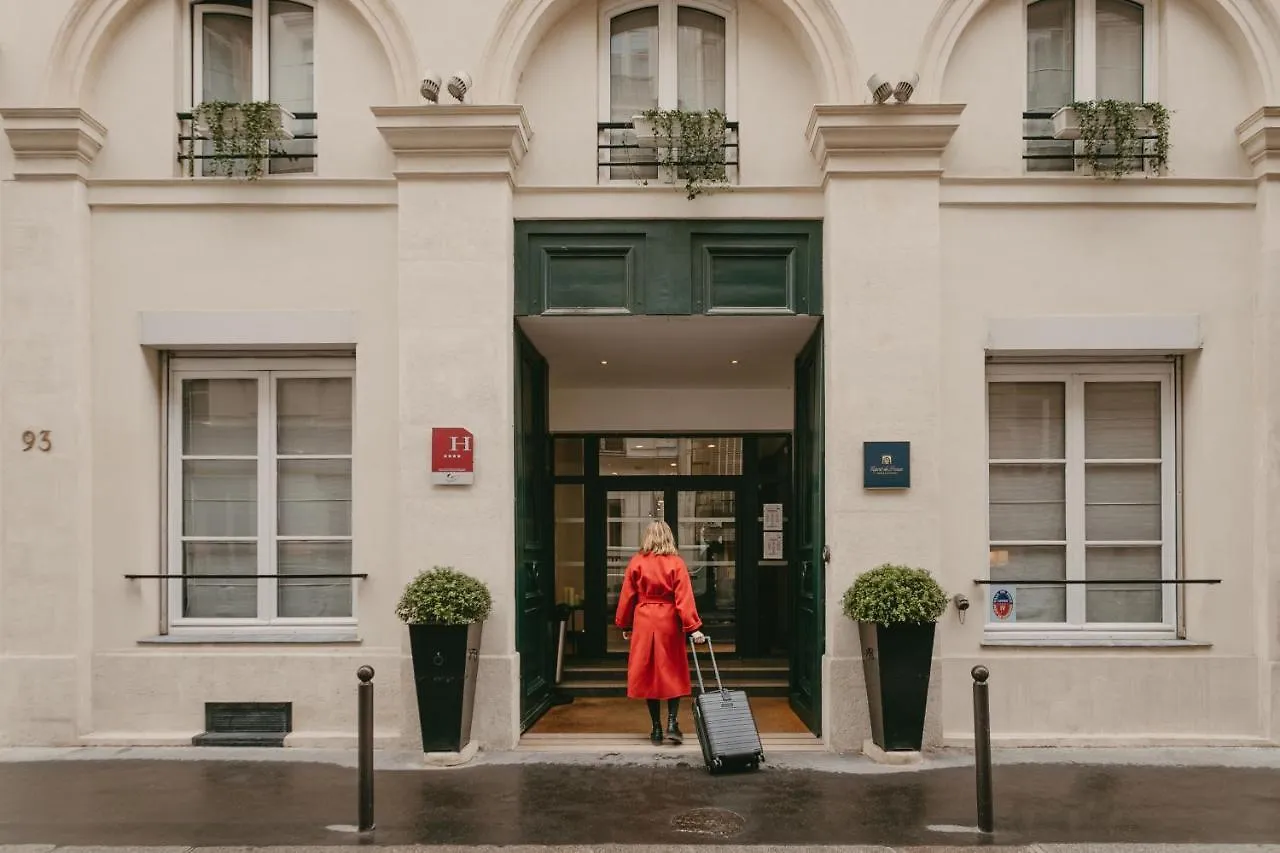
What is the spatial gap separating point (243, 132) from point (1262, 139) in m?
7.95

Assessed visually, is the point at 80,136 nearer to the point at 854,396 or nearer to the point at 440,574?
the point at 440,574

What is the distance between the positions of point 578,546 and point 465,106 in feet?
17.8

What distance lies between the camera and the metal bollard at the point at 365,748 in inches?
234

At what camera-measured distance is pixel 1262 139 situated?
8.00m

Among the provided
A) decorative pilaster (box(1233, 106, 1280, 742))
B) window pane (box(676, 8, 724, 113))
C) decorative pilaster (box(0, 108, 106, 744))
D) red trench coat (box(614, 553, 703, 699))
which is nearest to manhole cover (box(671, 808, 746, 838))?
red trench coat (box(614, 553, 703, 699))

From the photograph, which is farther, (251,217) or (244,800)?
(251,217)

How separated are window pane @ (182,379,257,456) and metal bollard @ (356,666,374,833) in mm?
3379

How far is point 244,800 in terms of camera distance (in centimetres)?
672

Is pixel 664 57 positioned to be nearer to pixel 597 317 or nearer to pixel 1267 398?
pixel 597 317

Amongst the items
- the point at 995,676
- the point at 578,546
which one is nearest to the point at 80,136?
the point at 578,546

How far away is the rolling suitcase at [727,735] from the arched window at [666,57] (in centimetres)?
469

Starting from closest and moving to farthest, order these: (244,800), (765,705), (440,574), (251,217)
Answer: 1. (244,800)
2. (440,574)
3. (251,217)
4. (765,705)

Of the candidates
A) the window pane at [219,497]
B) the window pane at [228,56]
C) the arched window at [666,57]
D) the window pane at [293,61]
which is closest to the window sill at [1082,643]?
the arched window at [666,57]

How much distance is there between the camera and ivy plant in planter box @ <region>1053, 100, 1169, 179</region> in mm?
8094
